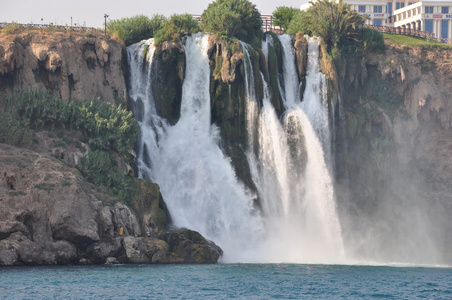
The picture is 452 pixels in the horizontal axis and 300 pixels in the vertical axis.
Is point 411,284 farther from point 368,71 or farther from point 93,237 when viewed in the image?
point 368,71

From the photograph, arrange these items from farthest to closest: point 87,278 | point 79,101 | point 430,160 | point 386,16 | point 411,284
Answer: point 386,16
point 430,160
point 79,101
point 411,284
point 87,278

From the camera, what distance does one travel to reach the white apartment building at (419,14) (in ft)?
466

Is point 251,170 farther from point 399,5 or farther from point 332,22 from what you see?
point 399,5

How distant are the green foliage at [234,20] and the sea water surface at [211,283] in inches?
1163

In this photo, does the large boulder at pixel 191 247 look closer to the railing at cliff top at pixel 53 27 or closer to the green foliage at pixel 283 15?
the railing at cliff top at pixel 53 27

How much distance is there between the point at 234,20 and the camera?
89.3 m

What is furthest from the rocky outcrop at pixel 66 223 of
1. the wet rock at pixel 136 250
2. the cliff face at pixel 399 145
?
the cliff face at pixel 399 145

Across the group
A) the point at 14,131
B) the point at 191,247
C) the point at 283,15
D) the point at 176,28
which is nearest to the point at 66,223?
the point at 191,247

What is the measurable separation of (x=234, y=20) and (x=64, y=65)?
712 inches

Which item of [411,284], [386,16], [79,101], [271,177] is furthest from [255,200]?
[386,16]

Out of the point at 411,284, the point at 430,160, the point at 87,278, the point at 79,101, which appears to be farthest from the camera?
the point at 430,160

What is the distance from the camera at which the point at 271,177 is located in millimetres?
82188

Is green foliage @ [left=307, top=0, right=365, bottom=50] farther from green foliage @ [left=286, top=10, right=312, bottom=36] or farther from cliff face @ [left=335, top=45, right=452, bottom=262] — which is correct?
cliff face @ [left=335, top=45, right=452, bottom=262]

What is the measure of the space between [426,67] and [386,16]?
52.0 m
